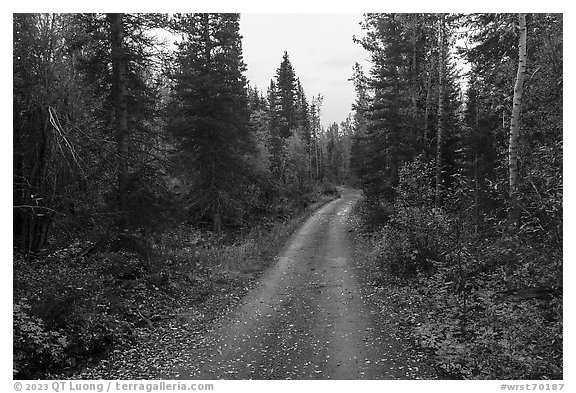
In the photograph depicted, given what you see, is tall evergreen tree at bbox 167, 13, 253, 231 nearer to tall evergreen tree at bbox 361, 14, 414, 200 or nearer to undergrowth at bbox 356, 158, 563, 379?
tall evergreen tree at bbox 361, 14, 414, 200

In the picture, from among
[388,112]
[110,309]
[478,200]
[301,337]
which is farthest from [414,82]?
[110,309]

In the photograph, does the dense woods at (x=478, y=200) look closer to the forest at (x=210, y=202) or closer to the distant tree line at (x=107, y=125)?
the forest at (x=210, y=202)

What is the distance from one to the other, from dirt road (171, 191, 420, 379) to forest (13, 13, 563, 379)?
83 centimetres

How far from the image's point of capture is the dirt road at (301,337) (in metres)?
7.63

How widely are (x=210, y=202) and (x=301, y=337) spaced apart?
14299 millimetres

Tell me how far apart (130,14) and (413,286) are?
12082 mm

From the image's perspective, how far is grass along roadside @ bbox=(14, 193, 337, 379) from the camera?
725 centimetres

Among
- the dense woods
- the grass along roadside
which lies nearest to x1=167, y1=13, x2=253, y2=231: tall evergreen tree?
the dense woods

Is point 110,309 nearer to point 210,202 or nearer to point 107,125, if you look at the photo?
point 107,125

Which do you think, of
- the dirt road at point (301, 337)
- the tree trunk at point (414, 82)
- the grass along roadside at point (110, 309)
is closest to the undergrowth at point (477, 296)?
the dirt road at point (301, 337)

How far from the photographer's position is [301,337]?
9.23 m

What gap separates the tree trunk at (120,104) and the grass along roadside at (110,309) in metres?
1.48

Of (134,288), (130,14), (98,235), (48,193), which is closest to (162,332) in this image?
(134,288)
